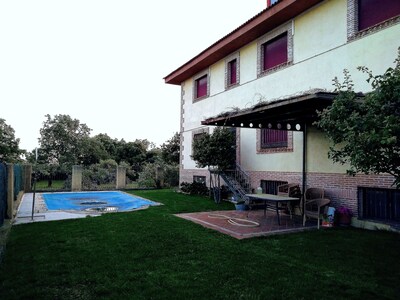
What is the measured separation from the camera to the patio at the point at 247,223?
7.15 m

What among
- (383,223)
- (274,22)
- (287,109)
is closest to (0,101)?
(274,22)

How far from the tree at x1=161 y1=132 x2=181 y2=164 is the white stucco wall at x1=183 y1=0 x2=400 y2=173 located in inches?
541

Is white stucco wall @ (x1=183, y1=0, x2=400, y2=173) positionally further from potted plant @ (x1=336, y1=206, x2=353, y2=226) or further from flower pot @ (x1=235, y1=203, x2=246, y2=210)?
flower pot @ (x1=235, y1=203, x2=246, y2=210)

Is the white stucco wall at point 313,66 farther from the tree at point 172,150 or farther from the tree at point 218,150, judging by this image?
the tree at point 172,150

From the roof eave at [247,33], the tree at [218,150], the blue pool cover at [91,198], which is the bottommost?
the blue pool cover at [91,198]

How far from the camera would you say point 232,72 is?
1409 centimetres

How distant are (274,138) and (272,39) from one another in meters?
3.76

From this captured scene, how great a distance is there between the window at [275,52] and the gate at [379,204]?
5.42 m

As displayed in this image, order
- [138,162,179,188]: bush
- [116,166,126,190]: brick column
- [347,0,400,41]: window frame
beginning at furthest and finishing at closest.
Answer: [138,162,179,188]: bush
[116,166,126,190]: brick column
[347,0,400,41]: window frame

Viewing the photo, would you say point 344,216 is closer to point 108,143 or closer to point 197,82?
point 197,82

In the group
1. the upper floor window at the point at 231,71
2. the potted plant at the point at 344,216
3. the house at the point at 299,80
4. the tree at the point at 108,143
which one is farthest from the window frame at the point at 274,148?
the tree at the point at 108,143

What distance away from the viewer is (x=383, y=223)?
7.39m

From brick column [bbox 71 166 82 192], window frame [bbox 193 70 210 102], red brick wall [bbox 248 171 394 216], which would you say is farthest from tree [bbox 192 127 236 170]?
brick column [bbox 71 166 82 192]

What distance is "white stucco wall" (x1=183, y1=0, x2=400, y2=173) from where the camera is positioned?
7.63m
